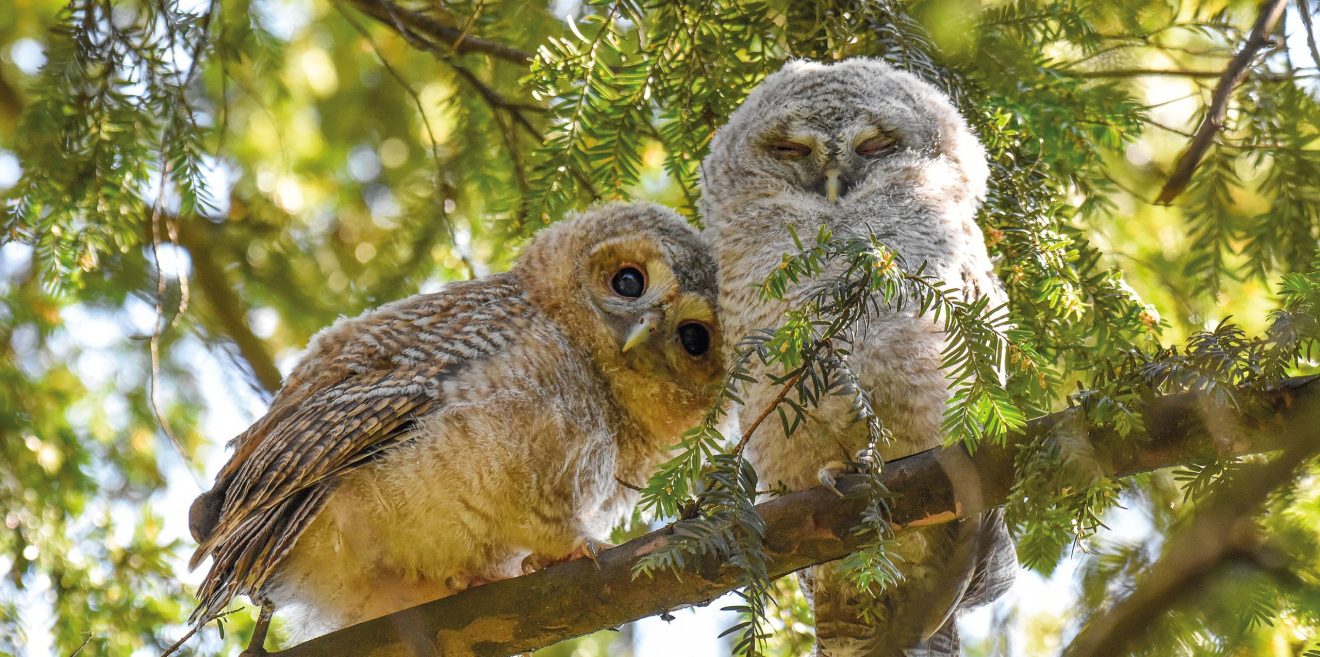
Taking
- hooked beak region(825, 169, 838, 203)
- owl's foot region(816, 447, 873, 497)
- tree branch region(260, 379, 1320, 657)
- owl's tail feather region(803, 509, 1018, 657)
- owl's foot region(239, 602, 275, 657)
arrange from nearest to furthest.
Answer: tree branch region(260, 379, 1320, 657) → owl's foot region(816, 447, 873, 497) → owl's tail feather region(803, 509, 1018, 657) → owl's foot region(239, 602, 275, 657) → hooked beak region(825, 169, 838, 203)

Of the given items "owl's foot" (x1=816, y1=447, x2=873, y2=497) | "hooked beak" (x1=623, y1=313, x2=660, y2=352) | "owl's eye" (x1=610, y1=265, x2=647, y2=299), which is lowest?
"owl's foot" (x1=816, y1=447, x2=873, y2=497)

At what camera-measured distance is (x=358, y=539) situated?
2271 mm

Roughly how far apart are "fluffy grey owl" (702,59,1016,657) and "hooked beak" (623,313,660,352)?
0.21m

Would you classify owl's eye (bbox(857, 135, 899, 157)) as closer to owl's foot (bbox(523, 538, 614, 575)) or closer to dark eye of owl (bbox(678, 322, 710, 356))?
dark eye of owl (bbox(678, 322, 710, 356))

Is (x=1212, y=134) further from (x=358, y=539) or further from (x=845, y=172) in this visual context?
(x=358, y=539)

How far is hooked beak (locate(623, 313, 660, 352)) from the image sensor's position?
2447 mm

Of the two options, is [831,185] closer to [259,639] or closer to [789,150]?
[789,150]

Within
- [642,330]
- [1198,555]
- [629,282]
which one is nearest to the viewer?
[1198,555]

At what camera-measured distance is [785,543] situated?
71.6 inches

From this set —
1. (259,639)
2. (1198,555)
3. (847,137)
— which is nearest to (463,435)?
(259,639)

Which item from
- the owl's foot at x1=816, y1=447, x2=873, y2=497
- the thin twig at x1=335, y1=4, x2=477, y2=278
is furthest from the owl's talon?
the thin twig at x1=335, y1=4, x2=477, y2=278

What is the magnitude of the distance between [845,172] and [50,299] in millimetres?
3004

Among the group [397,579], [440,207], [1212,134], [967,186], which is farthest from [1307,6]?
[440,207]

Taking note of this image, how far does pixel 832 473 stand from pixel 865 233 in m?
0.50
